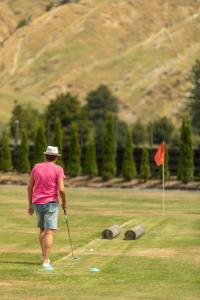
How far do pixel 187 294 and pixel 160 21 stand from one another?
180 meters

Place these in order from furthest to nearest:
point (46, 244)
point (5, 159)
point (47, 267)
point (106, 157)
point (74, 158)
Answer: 1. point (5, 159)
2. point (74, 158)
3. point (106, 157)
4. point (46, 244)
5. point (47, 267)

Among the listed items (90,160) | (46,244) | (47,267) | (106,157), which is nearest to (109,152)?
(106,157)

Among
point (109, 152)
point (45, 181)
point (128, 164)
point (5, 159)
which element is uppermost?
point (109, 152)

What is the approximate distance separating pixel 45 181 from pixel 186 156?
142 ft

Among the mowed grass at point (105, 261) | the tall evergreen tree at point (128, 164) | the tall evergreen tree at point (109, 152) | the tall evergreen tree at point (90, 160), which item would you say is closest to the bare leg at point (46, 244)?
the mowed grass at point (105, 261)

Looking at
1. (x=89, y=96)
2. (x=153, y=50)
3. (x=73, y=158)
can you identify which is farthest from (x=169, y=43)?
(x=73, y=158)

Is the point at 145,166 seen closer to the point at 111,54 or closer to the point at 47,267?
the point at 47,267

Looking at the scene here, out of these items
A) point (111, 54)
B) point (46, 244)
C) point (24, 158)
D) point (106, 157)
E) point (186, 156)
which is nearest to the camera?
point (46, 244)

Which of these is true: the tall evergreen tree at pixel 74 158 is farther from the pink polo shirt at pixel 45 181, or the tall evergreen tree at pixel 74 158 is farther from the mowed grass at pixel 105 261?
the pink polo shirt at pixel 45 181

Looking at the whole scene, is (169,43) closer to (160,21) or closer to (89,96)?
(160,21)

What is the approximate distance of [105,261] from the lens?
16078 millimetres

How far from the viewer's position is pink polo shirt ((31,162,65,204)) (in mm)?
15156

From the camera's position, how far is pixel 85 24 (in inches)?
7475

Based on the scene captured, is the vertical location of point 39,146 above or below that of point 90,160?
above
